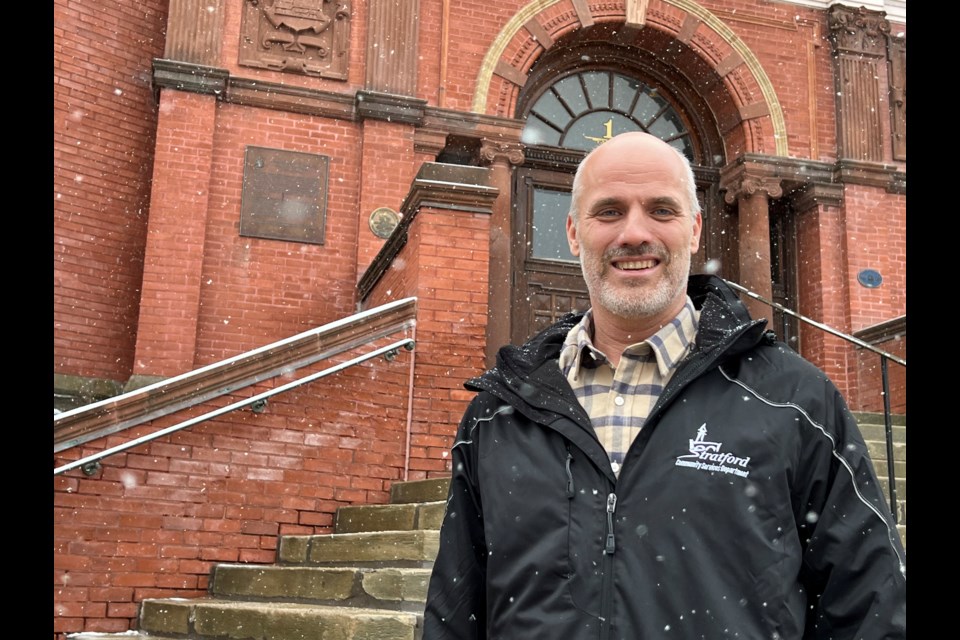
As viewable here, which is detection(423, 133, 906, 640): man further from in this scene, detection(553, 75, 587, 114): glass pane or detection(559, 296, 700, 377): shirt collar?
detection(553, 75, 587, 114): glass pane

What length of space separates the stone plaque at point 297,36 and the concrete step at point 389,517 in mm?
5617

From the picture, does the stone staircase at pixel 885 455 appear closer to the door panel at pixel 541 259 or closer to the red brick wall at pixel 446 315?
the red brick wall at pixel 446 315

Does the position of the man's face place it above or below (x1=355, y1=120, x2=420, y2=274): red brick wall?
below

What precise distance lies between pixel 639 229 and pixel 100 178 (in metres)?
9.16

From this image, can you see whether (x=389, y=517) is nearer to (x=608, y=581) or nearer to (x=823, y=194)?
(x=608, y=581)

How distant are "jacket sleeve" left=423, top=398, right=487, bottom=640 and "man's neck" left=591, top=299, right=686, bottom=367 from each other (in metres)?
0.33

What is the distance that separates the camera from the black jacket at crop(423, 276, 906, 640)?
1.78m

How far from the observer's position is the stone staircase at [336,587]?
177 inches

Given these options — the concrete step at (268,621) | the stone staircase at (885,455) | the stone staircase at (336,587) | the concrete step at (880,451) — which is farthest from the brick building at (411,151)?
the concrete step at (880,451)

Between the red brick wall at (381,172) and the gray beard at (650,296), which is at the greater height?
the red brick wall at (381,172)

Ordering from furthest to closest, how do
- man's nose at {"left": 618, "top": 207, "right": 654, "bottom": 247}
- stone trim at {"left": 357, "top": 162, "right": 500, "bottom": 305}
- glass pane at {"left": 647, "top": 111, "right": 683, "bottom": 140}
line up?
glass pane at {"left": 647, "top": 111, "right": 683, "bottom": 140}, stone trim at {"left": 357, "top": 162, "right": 500, "bottom": 305}, man's nose at {"left": 618, "top": 207, "right": 654, "bottom": 247}

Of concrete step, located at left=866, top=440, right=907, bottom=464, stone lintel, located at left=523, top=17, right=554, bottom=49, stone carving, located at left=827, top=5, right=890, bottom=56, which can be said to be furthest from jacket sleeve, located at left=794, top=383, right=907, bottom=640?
stone carving, located at left=827, top=5, right=890, bottom=56

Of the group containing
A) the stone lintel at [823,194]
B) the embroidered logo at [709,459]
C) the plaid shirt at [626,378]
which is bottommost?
the embroidered logo at [709,459]

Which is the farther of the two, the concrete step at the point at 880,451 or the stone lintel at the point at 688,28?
the stone lintel at the point at 688,28
